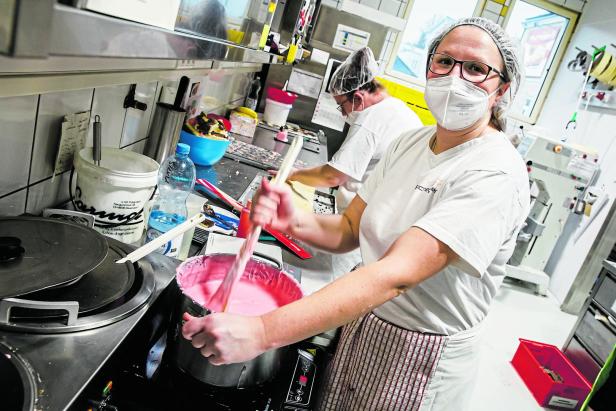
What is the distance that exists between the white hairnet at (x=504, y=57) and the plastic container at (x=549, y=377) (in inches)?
91.5

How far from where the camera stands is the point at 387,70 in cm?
544

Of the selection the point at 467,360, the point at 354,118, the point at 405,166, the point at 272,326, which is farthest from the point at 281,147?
the point at 272,326

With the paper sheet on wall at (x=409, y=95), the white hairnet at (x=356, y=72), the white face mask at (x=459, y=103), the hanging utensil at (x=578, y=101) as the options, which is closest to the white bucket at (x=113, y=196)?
the white face mask at (x=459, y=103)

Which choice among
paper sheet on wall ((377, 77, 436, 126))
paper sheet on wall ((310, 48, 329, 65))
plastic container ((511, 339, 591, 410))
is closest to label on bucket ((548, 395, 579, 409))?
plastic container ((511, 339, 591, 410))

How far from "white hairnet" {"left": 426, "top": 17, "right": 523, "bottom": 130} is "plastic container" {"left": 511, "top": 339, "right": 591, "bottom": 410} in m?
2.32

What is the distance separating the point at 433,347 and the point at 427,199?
418mm

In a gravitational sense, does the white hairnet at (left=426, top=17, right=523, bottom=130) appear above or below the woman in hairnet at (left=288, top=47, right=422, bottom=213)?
above

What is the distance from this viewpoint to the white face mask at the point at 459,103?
122 cm

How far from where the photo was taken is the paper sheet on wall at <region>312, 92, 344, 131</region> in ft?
14.8

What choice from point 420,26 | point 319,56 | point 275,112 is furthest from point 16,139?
point 420,26

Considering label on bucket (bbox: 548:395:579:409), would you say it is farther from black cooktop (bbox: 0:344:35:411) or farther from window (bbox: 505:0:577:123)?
window (bbox: 505:0:577:123)

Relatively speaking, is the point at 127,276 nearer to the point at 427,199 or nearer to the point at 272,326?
the point at 272,326

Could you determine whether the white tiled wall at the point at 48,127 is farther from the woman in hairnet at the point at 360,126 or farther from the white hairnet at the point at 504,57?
the woman in hairnet at the point at 360,126

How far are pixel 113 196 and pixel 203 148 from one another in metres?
1.13
